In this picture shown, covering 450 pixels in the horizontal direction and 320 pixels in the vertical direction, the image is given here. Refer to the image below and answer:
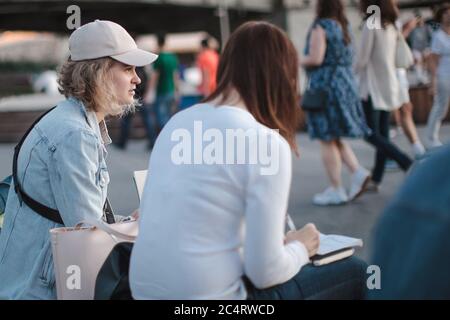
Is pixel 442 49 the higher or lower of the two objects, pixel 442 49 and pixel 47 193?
the lower

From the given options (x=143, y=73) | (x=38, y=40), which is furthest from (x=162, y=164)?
(x=38, y=40)

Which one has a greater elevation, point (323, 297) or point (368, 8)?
point (368, 8)

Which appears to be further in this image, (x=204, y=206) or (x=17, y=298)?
(x=17, y=298)

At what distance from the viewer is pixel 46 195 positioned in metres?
2.83

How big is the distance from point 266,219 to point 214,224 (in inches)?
5.9

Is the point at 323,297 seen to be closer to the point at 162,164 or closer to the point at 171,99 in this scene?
the point at 162,164

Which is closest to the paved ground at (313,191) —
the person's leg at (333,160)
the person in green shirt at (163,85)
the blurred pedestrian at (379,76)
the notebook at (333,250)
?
the person's leg at (333,160)

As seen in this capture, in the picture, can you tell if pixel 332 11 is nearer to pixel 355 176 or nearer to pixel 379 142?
pixel 379 142

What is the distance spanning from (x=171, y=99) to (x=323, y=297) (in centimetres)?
979

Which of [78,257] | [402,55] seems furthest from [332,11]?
[78,257]

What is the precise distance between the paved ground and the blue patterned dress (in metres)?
0.60

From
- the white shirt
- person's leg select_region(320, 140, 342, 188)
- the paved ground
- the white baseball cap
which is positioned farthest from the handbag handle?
the white shirt
